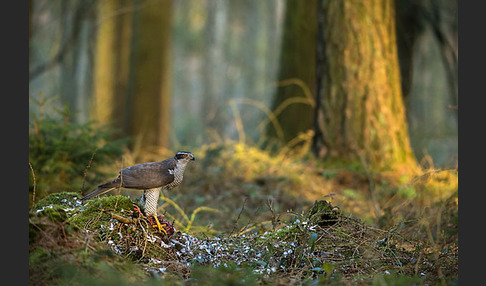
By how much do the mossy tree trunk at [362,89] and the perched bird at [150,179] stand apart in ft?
14.8

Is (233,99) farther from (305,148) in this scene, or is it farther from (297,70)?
(305,148)

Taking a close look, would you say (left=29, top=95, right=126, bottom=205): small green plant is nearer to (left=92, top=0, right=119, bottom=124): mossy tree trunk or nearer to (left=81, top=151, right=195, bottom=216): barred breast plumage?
(left=81, top=151, right=195, bottom=216): barred breast plumage

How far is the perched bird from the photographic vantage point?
3.88 meters

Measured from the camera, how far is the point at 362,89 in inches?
317

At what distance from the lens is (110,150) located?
616 cm

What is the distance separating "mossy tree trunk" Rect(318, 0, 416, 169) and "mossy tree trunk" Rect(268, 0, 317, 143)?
696 mm

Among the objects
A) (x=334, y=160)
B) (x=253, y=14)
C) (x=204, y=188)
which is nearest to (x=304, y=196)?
(x=334, y=160)

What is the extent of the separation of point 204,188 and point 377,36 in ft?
12.2

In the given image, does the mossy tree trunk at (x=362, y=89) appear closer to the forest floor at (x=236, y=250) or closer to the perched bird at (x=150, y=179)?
the forest floor at (x=236, y=250)

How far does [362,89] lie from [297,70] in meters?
1.59

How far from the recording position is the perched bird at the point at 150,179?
3885mm

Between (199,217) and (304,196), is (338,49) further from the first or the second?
(199,217)

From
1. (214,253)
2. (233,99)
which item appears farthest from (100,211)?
(233,99)

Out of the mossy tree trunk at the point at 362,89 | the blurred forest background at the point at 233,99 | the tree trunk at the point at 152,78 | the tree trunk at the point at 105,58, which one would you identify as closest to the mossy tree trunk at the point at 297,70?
the blurred forest background at the point at 233,99
